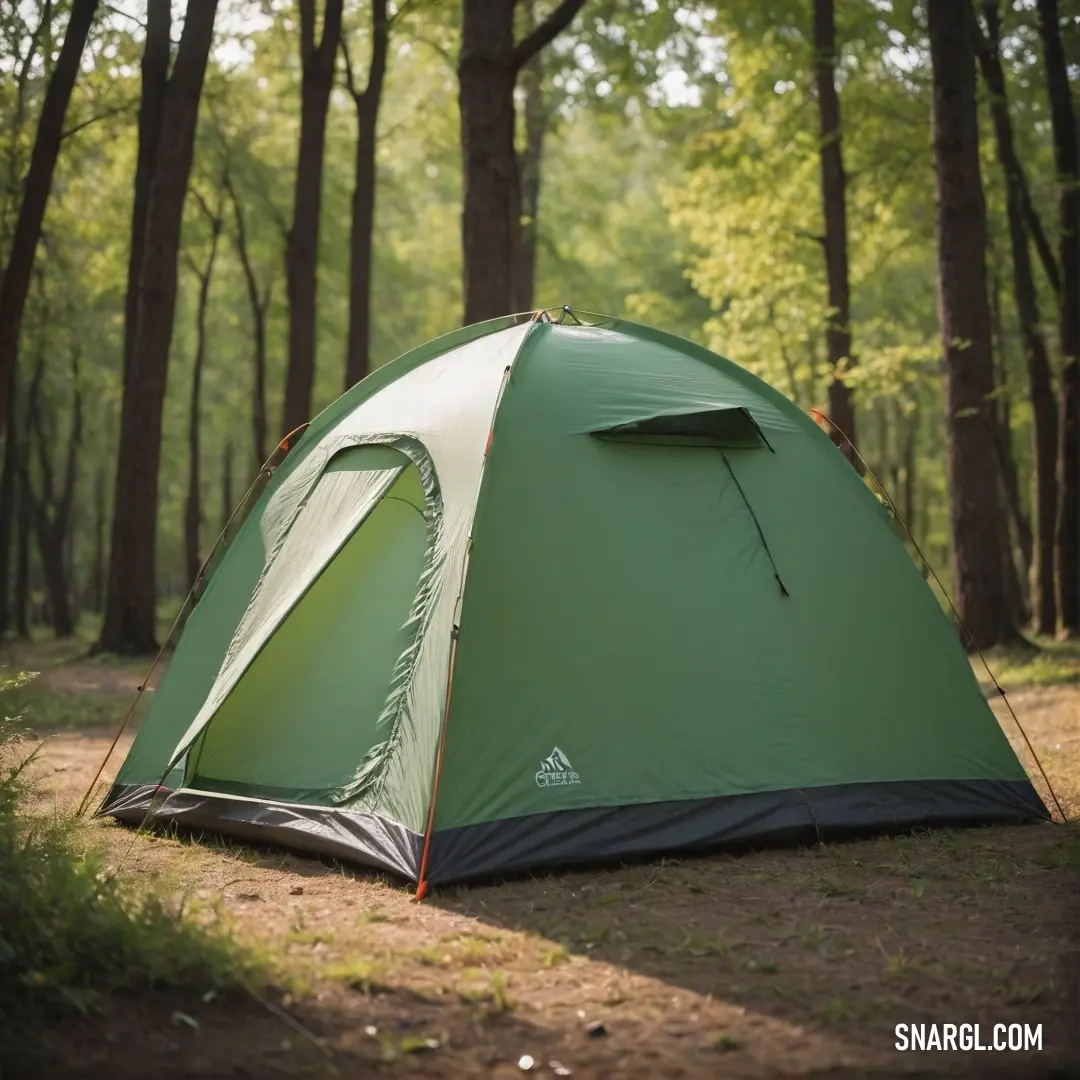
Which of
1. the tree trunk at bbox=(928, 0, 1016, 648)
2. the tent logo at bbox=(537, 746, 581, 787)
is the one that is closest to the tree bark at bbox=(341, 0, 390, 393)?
the tree trunk at bbox=(928, 0, 1016, 648)

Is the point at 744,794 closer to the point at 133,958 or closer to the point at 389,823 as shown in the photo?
the point at 389,823

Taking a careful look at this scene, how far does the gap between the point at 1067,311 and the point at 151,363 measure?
10.1m

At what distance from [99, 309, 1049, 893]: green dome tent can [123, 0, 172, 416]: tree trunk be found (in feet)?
30.6

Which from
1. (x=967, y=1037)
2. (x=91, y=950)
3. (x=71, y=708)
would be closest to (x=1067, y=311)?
(x=71, y=708)

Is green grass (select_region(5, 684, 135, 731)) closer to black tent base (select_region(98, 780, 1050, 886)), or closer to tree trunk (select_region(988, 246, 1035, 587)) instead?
black tent base (select_region(98, 780, 1050, 886))

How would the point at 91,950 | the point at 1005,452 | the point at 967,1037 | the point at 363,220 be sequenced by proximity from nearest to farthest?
the point at 967,1037 < the point at 91,950 < the point at 363,220 < the point at 1005,452

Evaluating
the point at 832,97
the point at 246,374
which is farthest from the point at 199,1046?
the point at 246,374

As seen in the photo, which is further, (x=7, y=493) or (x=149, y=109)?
(x=7, y=493)

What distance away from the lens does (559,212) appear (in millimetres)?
24172

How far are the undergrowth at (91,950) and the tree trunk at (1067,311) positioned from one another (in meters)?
11.3

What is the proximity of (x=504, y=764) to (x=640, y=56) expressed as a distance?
41.6 ft

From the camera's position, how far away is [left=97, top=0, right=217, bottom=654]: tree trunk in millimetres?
13578

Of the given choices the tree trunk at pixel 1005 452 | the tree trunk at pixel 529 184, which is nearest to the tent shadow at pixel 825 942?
the tree trunk at pixel 1005 452

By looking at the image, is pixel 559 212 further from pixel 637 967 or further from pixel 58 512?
pixel 637 967
